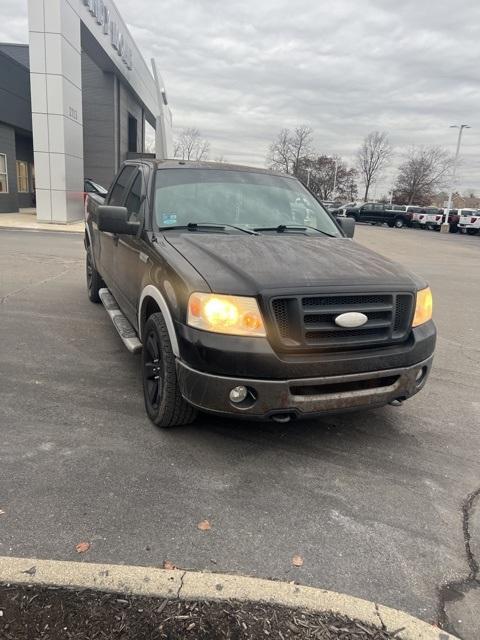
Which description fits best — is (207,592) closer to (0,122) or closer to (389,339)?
(389,339)

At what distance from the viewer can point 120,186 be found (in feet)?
18.3

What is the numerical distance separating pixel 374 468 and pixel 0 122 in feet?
76.4

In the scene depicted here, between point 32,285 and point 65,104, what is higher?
point 65,104

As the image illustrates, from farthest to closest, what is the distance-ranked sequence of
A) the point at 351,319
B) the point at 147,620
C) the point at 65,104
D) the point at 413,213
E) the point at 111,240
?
the point at 413,213
the point at 65,104
the point at 111,240
the point at 351,319
the point at 147,620

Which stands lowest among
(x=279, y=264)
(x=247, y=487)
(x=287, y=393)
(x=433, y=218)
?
(x=247, y=487)

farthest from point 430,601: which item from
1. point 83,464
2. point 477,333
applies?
point 477,333

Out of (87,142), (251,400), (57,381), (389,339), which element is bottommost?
(57,381)

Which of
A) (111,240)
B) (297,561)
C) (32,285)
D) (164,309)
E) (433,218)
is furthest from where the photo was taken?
(433,218)

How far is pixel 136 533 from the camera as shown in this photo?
8.22 feet

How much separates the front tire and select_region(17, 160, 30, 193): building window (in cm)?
2586

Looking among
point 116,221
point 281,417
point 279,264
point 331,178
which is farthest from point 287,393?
point 331,178

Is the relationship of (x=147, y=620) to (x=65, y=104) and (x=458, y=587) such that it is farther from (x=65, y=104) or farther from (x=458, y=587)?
(x=65, y=104)

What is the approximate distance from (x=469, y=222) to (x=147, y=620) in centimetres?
4219

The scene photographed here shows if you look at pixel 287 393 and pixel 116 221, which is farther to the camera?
pixel 116 221
